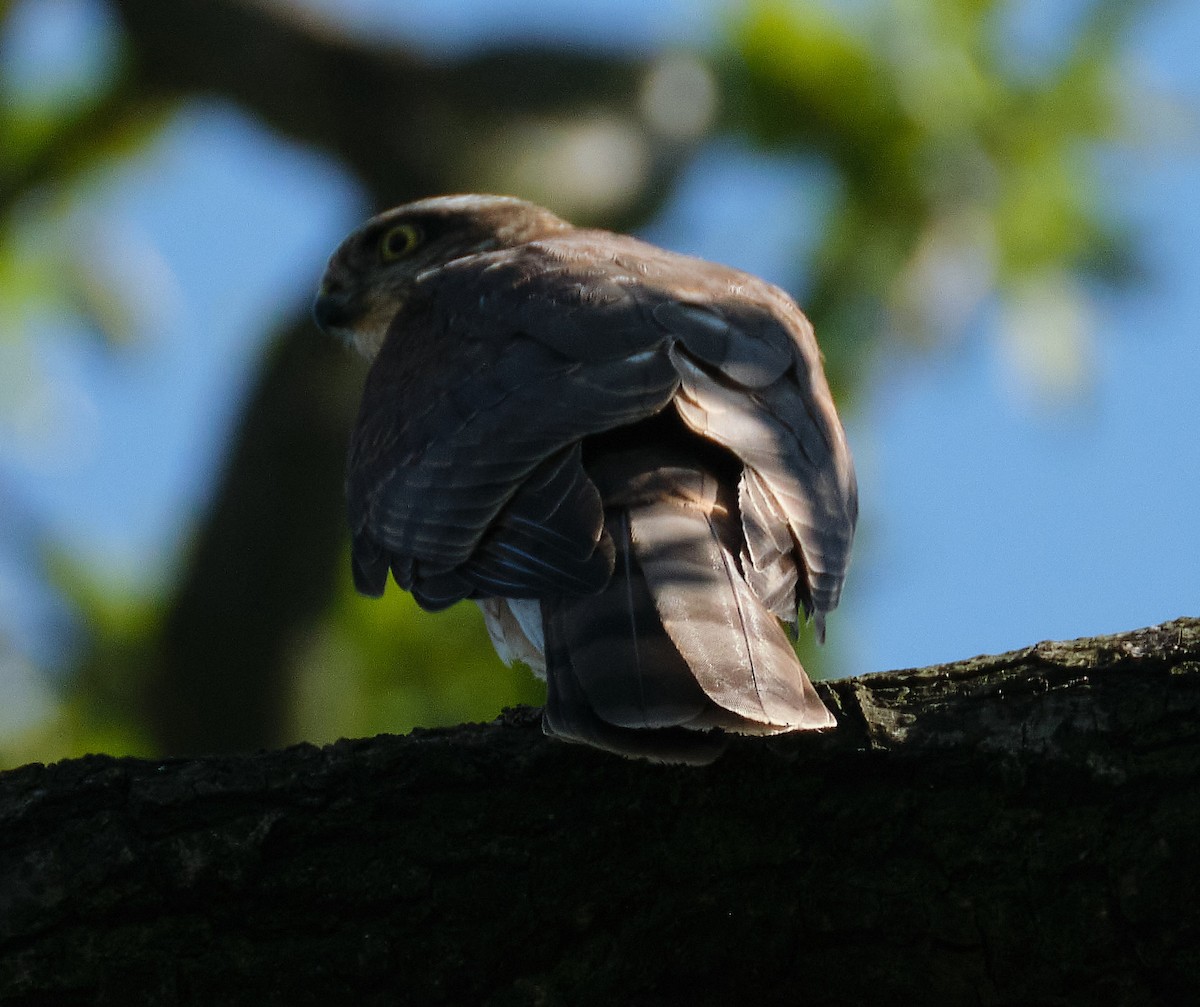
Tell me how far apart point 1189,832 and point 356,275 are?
13.0 feet

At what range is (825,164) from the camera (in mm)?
12883

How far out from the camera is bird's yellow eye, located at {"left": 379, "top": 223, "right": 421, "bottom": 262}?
5832 millimetres

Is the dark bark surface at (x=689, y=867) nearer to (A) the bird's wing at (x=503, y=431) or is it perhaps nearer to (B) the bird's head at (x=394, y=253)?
(A) the bird's wing at (x=503, y=431)

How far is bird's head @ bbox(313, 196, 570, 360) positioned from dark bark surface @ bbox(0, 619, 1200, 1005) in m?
3.12

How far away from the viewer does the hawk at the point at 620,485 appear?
2.77m

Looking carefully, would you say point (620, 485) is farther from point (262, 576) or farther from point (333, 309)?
point (262, 576)

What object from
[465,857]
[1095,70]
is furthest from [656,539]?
[1095,70]

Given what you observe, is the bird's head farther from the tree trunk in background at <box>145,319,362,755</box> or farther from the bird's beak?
the tree trunk in background at <box>145,319,362,755</box>

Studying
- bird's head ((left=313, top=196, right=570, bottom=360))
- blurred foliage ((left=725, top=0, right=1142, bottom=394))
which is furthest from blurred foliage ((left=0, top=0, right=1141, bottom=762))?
bird's head ((left=313, top=196, right=570, bottom=360))

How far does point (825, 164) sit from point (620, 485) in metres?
10.2

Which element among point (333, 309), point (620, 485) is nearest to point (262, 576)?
point (333, 309)

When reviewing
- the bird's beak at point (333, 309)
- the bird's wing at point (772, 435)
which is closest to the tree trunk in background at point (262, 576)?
the bird's beak at point (333, 309)

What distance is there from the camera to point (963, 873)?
2.71 metres

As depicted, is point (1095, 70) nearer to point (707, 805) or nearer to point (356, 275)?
point (356, 275)
